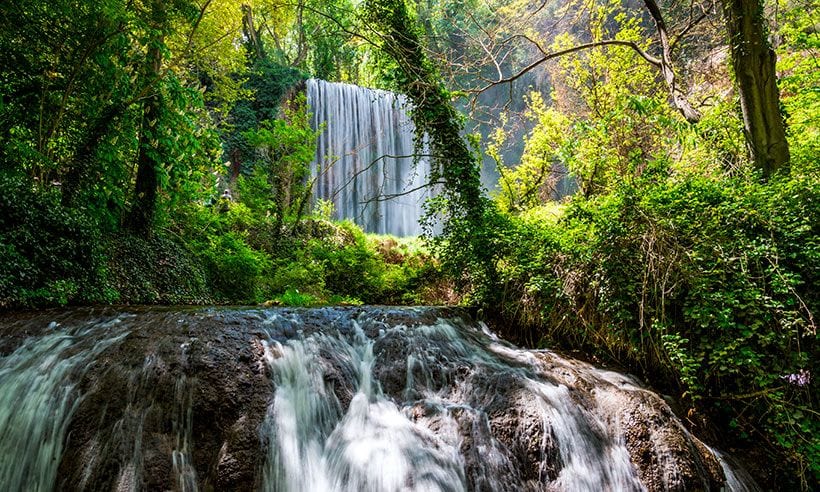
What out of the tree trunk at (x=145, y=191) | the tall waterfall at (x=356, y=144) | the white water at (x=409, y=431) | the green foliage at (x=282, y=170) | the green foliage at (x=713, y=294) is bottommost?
the white water at (x=409, y=431)

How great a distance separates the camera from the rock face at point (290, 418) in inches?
108

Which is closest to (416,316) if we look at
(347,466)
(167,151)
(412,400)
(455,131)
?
(412,400)

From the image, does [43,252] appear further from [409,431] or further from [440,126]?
[440,126]

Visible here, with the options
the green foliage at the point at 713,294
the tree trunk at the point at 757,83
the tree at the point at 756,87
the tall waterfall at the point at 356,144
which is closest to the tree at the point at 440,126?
the green foliage at the point at 713,294

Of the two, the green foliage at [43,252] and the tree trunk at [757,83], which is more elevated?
the tree trunk at [757,83]

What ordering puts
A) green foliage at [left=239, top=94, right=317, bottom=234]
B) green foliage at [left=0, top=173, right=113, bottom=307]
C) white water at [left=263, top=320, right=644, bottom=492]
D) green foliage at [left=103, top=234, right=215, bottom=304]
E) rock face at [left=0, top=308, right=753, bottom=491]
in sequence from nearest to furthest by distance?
rock face at [left=0, top=308, right=753, bottom=491]
white water at [left=263, top=320, right=644, bottom=492]
green foliage at [left=0, top=173, right=113, bottom=307]
green foliage at [left=103, top=234, right=215, bottom=304]
green foliage at [left=239, top=94, right=317, bottom=234]

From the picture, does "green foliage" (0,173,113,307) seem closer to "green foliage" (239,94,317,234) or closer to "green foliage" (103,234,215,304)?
"green foliage" (103,234,215,304)

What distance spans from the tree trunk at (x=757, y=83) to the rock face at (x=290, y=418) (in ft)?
10.2

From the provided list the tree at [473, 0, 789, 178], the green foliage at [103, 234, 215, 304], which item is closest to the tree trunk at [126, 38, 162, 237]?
the green foliage at [103, 234, 215, 304]

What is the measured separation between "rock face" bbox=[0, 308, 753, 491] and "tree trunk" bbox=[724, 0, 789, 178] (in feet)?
10.2

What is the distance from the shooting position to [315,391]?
3.49m

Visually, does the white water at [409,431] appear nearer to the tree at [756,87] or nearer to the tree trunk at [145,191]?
the tree at [756,87]

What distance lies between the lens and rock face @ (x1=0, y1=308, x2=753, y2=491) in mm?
2756

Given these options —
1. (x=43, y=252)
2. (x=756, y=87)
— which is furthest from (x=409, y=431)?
(x=756, y=87)
